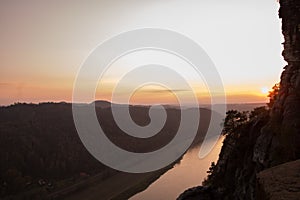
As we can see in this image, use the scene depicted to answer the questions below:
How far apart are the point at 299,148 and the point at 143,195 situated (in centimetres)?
4117

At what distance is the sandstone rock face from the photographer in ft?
14.2

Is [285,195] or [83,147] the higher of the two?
[285,195]

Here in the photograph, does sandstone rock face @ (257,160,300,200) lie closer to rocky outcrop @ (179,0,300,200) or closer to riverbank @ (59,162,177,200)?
rocky outcrop @ (179,0,300,200)

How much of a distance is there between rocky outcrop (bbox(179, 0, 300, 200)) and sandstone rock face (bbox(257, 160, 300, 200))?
6295 mm

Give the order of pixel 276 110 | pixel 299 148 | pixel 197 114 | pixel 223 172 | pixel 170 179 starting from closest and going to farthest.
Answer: pixel 299 148 → pixel 276 110 → pixel 223 172 → pixel 170 179 → pixel 197 114

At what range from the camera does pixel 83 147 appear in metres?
81.6

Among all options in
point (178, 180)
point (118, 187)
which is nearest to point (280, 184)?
point (178, 180)

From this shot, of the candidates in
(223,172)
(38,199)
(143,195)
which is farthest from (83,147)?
(223,172)

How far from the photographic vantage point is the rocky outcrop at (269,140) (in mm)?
13664

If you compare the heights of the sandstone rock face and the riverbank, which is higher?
the sandstone rock face

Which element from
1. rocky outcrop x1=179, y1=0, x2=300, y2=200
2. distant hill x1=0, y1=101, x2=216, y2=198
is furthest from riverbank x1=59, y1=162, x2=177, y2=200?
rocky outcrop x1=179, y1=0, x2=300, y2=200

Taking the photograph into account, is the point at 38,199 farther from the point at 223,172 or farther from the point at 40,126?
the point at 223,172

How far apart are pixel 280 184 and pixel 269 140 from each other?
10.8 metres

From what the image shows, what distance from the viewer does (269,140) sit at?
1496 centimetres
